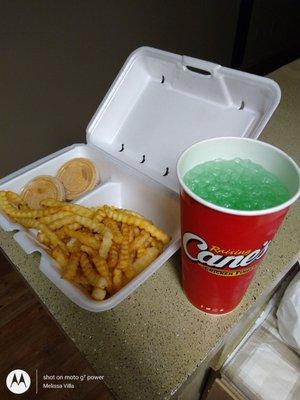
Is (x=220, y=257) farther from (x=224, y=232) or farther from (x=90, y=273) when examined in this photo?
(x=90, y=273)

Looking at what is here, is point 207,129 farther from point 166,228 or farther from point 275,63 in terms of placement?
point 275,63

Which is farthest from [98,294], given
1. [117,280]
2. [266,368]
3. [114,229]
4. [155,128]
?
[266,368]

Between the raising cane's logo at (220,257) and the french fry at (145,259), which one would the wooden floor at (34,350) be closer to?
the french fry at (145,259)

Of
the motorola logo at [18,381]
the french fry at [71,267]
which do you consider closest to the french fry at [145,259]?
the french fry at [71,267]

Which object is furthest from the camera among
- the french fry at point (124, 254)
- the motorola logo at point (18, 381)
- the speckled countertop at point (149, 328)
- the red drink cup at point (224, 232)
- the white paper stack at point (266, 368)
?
the motorola logo at point (18, 381)

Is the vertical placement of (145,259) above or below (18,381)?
above
